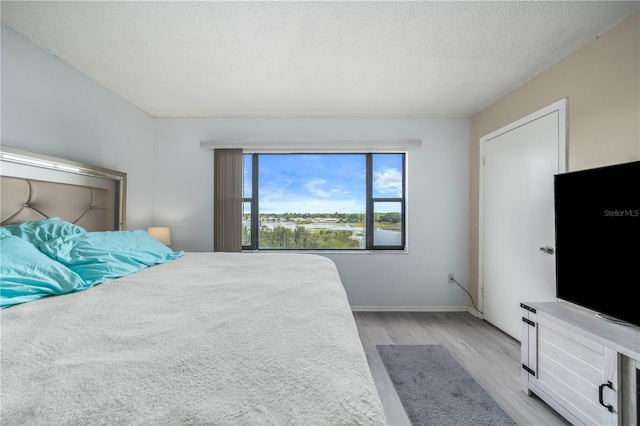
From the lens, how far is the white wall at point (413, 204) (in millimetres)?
3387

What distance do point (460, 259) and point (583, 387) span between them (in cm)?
203

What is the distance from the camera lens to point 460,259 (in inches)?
134

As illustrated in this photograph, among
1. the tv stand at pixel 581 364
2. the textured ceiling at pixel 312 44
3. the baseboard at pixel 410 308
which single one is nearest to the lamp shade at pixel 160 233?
the textured ceiling at pixel 312 44

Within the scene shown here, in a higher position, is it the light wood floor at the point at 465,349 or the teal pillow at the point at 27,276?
the teal pillow at the point at 27,276

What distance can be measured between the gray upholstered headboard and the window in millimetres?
1473

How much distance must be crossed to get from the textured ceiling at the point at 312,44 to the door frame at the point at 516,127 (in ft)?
1.24

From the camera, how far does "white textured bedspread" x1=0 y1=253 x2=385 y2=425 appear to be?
0.51m

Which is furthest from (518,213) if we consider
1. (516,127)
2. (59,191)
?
(59,191)

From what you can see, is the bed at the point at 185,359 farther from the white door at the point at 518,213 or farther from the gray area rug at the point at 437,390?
the white door at the point at 518,213

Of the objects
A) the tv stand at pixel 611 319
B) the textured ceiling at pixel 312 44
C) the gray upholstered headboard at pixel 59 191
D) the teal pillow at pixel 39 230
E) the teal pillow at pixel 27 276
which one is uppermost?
the textured ceiling at pixel 312 44

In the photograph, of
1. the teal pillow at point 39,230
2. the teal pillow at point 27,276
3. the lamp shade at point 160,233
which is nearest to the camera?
the teal pillow at point 27,276

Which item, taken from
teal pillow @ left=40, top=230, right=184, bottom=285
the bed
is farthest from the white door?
teal pillow @ left=40, top=230, right=184, bottom=285

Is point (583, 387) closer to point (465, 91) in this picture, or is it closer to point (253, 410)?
point (253, 410)

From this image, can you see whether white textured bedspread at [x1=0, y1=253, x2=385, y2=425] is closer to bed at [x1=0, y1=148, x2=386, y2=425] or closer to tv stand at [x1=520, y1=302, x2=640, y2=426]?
bed at [x1=0, y1=148, x2=386, y2=425]
